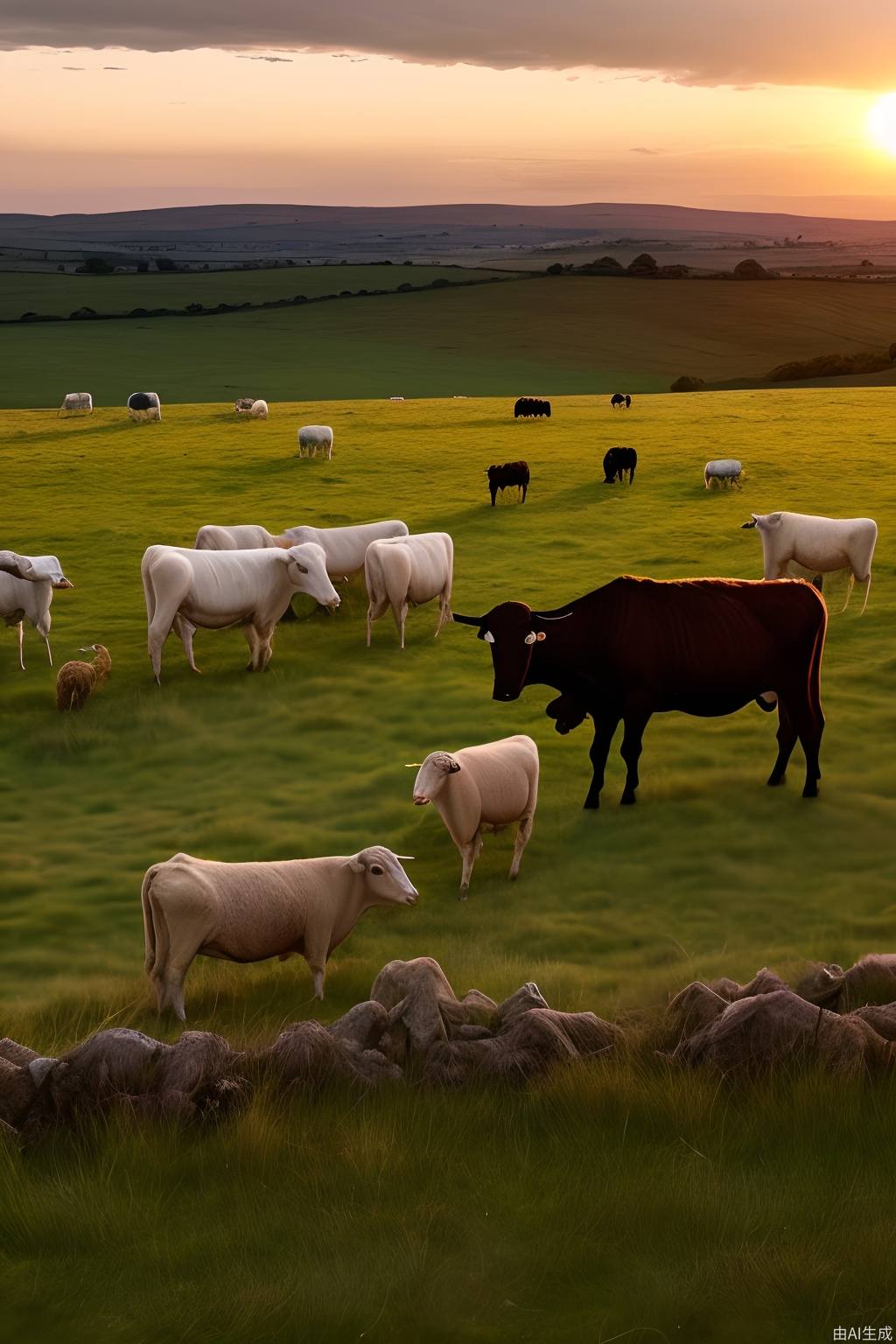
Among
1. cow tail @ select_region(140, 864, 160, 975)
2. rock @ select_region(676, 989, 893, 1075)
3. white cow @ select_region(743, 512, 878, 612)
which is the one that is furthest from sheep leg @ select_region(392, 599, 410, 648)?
rock @ select_region(676, 989, 893, 1075)

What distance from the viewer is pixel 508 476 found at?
1237 inches

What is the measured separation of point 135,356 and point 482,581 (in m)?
63.1

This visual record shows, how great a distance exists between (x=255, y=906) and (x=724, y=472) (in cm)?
2517

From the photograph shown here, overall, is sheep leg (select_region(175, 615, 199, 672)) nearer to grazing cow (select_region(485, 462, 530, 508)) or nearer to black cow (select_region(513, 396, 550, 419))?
grazing cow (select_region(485, 462, 530, 508))

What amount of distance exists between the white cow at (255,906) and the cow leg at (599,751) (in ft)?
13.2

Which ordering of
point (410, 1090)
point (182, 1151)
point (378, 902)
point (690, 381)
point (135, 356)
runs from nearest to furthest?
point (182, 1151)
point (410, 1090)
point (378, 902)
point (690, 381)
point (135, 356)

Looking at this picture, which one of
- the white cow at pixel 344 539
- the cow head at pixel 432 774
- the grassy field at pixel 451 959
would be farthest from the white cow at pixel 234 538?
the cow head at pixel 432 774

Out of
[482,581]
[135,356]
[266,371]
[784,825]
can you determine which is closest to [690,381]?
[266,371]

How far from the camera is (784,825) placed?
1294cm

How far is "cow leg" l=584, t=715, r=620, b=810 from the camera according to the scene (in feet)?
44.3

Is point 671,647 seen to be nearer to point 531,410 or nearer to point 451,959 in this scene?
point 451,959

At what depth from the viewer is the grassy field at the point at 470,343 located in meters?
71.2

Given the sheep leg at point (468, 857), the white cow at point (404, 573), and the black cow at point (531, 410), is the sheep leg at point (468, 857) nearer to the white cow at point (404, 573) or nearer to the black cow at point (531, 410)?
the white cow at point (404, 573)

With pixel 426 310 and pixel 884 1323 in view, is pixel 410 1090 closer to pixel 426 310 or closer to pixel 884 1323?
pixel 884 1323
